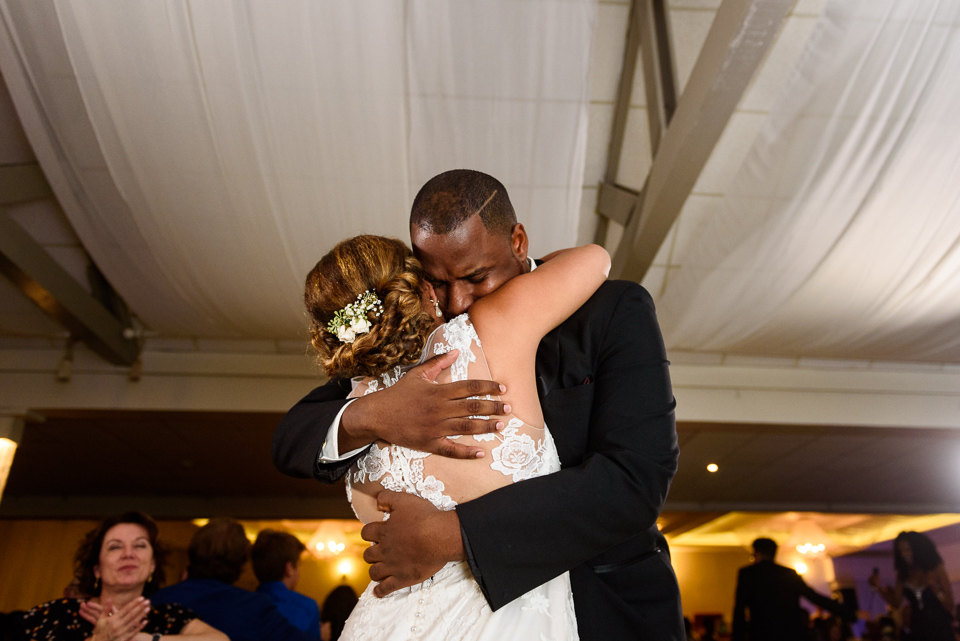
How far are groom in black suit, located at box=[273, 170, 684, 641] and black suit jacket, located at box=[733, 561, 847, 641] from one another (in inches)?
164

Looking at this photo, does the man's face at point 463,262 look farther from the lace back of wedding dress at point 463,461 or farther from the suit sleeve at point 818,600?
the suit sleeve at point 818,600

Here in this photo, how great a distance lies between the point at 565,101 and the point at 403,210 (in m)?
1.06

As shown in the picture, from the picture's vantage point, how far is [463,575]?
1166 millimetres

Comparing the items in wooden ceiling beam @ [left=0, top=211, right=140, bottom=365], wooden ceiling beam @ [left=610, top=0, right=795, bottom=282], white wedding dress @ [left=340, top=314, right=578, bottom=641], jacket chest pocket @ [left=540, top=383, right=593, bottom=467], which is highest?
wooden ceiling beam @ [left=0, top=211, right=140, bottom=365]

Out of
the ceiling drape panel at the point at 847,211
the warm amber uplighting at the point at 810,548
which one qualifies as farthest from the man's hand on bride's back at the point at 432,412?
the warm amber uplighting at the point at 810,548

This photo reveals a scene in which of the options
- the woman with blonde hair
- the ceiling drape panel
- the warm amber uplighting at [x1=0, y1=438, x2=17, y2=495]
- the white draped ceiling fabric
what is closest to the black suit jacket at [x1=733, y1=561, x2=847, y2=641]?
the ceiling drape panel

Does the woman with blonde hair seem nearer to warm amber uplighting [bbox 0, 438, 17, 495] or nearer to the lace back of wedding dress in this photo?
the lace back of wedding dress

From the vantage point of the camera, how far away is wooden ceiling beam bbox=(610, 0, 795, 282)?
2.46m

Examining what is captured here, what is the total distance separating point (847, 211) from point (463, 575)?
11.6 ft

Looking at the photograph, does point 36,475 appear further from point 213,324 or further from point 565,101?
point 565,101

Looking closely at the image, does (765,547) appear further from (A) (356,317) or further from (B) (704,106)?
(A) (356,317)

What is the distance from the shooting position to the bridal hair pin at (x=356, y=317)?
1.23 meters

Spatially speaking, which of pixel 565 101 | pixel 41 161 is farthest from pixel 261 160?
pixel 565 101

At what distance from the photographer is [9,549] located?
437 inches
